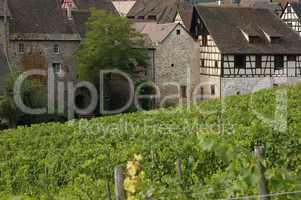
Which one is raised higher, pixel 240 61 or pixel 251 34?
pixel 251 34

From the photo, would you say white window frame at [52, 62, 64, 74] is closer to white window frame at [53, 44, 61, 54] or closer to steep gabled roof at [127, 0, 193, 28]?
white window frame at [53, 44, 61, 54]

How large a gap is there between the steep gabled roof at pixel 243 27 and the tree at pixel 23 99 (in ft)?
37.4

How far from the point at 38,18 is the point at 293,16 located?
59.9 feet

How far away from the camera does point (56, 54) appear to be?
136 ft

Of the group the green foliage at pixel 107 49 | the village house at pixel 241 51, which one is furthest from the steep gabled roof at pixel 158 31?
the green foliage at pixel 107 49

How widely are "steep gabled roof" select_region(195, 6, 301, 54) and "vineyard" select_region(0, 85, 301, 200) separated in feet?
59.5

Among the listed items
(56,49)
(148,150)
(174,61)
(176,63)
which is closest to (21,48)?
(56,49)

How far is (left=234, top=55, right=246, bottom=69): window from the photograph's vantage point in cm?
3925

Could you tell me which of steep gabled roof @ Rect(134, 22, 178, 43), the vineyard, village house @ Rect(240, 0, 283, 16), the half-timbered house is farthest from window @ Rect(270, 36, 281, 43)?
village house @ Rect(240, 0, 283, 16)

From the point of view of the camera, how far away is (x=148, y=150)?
13.3 m

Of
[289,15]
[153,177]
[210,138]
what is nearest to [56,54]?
[289,15]

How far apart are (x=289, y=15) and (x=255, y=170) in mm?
43562

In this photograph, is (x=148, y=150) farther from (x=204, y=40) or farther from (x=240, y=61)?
(x=204, y=40)

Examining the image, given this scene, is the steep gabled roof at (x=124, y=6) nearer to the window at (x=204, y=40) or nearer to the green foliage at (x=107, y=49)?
the window at (x=204, y=40)
